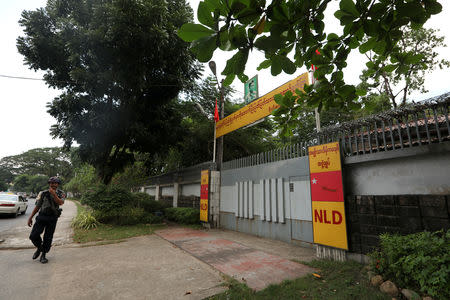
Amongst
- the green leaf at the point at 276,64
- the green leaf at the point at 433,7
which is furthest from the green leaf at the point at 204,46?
the green leaf at the point at 433,7

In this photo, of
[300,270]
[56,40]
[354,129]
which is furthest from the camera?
[56,40]

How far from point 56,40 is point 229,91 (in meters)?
8.09

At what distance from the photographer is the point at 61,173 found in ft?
164

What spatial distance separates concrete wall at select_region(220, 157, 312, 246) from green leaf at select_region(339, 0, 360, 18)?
461 centimetres

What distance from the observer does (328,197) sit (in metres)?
4.33

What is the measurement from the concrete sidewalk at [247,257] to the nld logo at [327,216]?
2.82 ft

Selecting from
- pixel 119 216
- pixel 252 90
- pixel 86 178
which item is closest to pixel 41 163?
pixel 86 178

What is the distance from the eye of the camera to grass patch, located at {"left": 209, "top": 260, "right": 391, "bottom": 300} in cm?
278

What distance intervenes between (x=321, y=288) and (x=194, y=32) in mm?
3608

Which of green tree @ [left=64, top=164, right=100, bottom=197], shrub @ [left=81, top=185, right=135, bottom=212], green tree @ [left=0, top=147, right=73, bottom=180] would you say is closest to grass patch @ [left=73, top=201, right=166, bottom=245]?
shrub @ [left=81, top=185, right=135, bottom=212]

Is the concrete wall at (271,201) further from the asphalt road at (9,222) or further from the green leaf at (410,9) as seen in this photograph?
the asphalt road at (9,222)

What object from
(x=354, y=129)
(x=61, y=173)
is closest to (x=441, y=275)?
(x=354, y=129)

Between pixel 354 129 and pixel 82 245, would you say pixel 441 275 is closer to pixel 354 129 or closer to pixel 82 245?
pixel 354 129

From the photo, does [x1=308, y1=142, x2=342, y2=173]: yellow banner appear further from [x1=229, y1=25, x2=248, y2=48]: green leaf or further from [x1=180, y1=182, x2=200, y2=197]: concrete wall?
[x1=180, y1=182, x2=200, y2=197]: concrete wall
